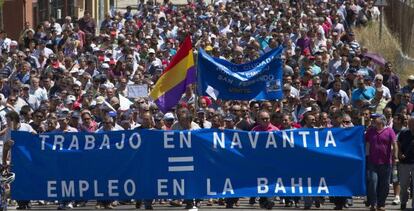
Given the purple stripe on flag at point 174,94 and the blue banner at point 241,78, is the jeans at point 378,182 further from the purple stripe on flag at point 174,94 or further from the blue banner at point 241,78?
the purple stripe on flag at point 174,94

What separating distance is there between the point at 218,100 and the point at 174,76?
6.32ft

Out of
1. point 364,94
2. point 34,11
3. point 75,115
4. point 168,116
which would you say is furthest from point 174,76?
point 34,11

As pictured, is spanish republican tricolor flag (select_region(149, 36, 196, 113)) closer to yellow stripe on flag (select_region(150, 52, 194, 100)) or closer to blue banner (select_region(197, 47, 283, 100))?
yellow stripe on flag (select_region(150, 52, 194, 100))

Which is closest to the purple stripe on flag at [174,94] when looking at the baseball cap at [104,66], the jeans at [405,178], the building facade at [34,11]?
the jeans at [405,178]

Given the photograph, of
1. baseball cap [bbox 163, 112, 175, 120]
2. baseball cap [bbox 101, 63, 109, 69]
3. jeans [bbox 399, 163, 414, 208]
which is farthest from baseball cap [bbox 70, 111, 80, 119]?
baseball cap [bbox 101, 63, 109, 69]

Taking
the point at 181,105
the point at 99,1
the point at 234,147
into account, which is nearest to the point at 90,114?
the point at 181,105

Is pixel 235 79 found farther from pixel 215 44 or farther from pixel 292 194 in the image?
pixel 215 44

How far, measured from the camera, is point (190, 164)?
2003 centimetres

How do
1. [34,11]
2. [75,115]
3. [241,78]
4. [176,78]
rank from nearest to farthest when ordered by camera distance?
[75,115], [241,78], [176,78], [34,11]

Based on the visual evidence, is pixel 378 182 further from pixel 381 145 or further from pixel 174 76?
pixel 174 76

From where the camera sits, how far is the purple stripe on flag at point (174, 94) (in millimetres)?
21734

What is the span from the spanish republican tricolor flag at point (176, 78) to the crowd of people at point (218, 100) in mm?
370

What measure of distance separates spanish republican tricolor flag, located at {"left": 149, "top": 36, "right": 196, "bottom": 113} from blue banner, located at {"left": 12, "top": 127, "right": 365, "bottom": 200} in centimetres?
181

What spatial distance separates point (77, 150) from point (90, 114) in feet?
6.09
